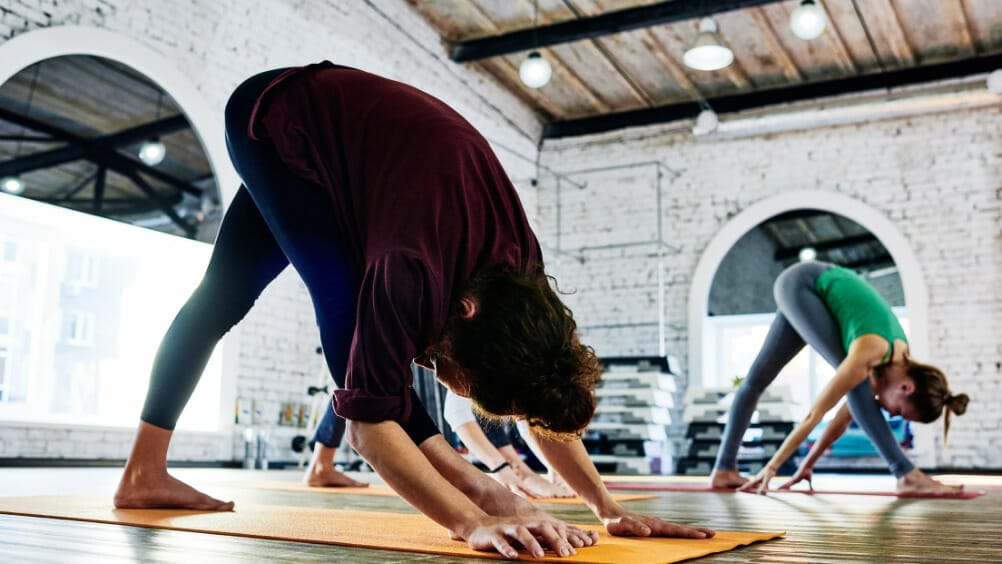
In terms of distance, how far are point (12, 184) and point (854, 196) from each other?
22.3ft

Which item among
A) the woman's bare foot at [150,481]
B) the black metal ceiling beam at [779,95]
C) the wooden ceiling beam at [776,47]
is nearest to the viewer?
the woman's bare foot at [150,481]

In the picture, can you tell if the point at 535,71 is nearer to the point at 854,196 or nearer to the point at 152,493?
the point at 854,196

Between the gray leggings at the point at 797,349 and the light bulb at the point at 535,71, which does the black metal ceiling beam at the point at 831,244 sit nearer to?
the light bulb at the point at 535,71

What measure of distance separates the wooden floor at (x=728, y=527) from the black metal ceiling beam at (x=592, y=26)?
534 cm

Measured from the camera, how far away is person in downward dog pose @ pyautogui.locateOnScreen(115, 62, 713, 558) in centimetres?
122

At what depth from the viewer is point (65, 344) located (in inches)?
223

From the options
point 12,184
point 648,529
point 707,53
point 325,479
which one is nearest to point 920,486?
point 325,479

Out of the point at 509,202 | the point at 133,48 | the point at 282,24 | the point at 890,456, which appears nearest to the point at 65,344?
the point at 133,48

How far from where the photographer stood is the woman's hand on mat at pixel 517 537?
1190 mm

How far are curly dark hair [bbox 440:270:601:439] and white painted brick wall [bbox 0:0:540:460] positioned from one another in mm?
4577

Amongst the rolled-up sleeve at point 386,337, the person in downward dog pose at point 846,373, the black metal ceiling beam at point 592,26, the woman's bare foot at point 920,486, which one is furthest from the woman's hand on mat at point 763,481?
the black metal ceiling beam at point 592,26

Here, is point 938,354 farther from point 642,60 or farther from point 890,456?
point 890,456

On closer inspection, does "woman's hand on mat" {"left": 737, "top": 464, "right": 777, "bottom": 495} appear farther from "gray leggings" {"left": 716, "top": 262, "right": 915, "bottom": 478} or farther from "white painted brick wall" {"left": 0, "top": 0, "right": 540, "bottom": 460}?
"white painted brick wall" {"left": 0, "top": 0, "right": 540, "bottom": 460}

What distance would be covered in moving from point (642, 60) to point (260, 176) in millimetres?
7560
